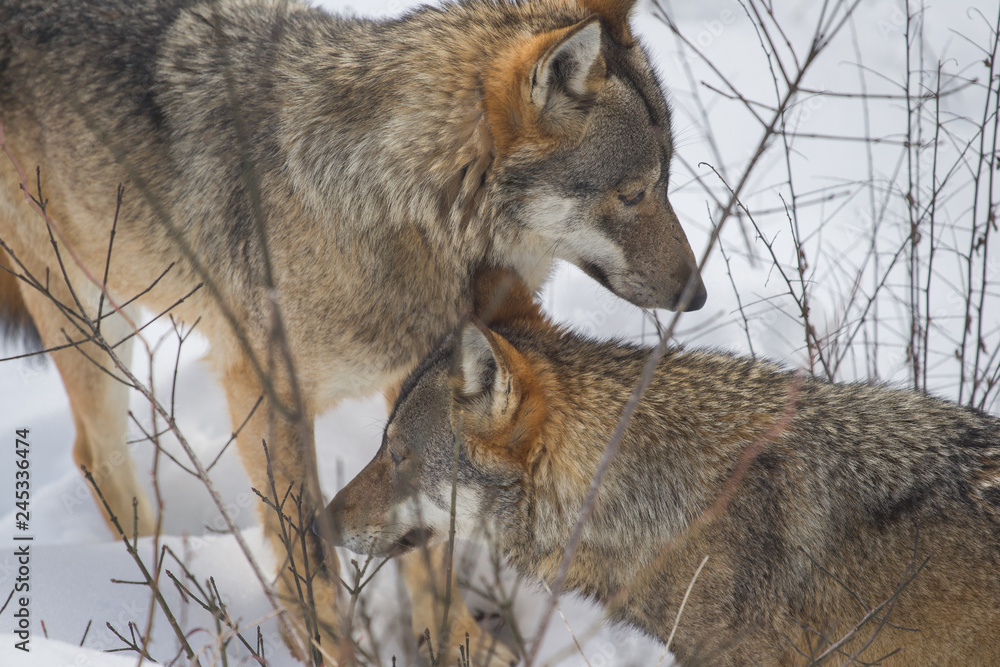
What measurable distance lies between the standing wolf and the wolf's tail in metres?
0.95

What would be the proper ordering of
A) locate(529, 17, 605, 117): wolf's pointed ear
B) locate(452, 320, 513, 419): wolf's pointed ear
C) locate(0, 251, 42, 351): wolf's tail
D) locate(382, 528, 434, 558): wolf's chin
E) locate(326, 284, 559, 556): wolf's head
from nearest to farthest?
1. locate(452, 320, 513, 419): wolf's pointed ear
2. locate(326, 284, 559, 556): wolf's head
3. locate(529, 17, 605, 117): wolf's pointed ear
4. locate(382, 528, 434, 558): wolf's chin
5. locate(0, 251, 42, 351): wolf's tail

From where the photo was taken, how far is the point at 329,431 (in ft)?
17.1

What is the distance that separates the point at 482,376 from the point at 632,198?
1121 mm

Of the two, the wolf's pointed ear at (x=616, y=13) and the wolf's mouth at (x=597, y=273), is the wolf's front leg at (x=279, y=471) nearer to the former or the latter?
the wolf's mouth at (x=597, y=273)

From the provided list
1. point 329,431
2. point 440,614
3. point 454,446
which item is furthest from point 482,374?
point 329,431

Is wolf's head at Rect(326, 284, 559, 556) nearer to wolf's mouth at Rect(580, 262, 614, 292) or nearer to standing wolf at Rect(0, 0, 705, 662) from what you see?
standing wolf at Rect(0, 0, 705, 662)

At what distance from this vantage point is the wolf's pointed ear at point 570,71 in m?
2.69

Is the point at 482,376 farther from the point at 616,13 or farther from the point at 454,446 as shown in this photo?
the point at 616,13

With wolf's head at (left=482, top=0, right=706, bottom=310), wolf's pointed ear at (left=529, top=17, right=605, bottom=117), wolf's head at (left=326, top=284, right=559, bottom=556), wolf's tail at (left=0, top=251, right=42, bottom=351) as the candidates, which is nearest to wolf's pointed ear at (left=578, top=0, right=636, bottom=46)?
wolf's head at (left=482, top=0, right=706, bottom=310)

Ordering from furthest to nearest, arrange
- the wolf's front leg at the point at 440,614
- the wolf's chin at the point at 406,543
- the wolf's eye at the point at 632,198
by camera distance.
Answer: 1. the wolf's front leg at the point at 440,614
2. the wolf's eye at the point at 632,198
3. the wolf's chin at the point at 406,543

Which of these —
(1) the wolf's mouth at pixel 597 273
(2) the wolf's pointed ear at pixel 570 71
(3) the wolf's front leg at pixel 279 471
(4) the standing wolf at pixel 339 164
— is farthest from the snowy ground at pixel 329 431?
(2) the wolf's pointed ear at pixel 570 71

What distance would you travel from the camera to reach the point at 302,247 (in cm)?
323

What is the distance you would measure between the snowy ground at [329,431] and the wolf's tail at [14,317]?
32 centimetres

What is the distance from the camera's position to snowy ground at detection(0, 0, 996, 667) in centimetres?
346
